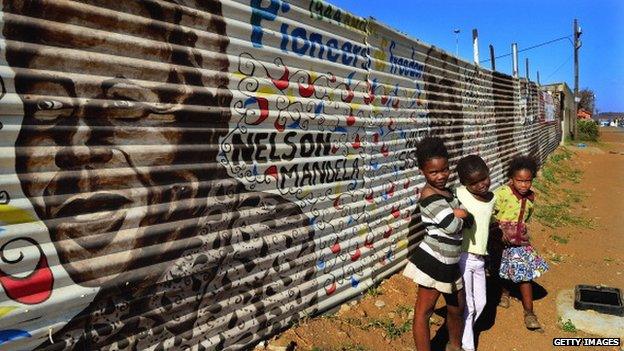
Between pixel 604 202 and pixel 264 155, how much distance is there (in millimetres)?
10814

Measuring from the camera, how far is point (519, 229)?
4.27m

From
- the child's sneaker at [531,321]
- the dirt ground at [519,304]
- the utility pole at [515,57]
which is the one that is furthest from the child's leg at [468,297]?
the utility pole at [515,57]

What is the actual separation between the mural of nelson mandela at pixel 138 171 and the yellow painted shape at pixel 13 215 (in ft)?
0.17

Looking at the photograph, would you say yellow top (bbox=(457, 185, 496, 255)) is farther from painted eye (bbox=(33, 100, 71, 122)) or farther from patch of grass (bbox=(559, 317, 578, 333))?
painted eye (bbox=(33, 100, 71, 122))

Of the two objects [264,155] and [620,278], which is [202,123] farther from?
[620,278]

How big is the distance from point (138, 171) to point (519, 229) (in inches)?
130

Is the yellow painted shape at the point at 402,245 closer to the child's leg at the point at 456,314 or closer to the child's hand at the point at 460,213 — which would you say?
the child's leg at the point at 456,314

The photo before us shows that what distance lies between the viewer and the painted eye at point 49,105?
6.45 feet

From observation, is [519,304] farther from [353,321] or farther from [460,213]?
[460,213]

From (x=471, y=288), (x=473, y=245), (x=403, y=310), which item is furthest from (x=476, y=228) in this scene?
(x=403, y=310)

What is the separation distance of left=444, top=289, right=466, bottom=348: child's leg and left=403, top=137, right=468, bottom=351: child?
131 mm

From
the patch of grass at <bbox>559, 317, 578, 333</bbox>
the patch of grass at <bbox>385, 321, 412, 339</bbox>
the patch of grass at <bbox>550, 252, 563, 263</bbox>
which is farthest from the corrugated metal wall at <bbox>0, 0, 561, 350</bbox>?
the patch of grass at <bbox>550, 252, 563, 263</bbox>

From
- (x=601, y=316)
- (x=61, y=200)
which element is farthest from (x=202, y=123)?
(x=601, y=316)

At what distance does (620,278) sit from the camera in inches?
230
